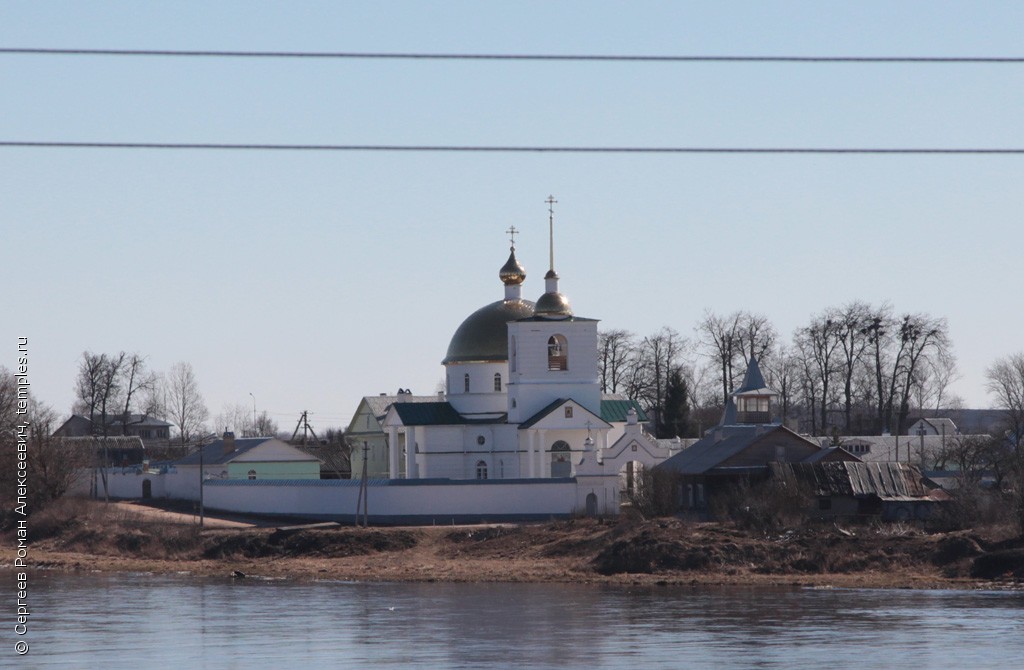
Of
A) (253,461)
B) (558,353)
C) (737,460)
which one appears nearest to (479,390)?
(558,353)

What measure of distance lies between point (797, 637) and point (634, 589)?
1248 cm

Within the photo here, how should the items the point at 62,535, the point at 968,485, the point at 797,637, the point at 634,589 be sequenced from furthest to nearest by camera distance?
the point at 62,535
the point at 968,485
the point at 634,589
the point at 797,637

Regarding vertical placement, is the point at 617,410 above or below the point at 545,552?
above

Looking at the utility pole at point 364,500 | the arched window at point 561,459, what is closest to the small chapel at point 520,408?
the arched window at point 561,459

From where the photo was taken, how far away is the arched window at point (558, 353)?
69625mm

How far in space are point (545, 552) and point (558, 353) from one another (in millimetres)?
19234

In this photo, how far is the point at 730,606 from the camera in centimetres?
3753

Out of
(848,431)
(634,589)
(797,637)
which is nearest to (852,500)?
(634,589)

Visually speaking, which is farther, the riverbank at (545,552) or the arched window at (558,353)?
the arched window at (558,353)

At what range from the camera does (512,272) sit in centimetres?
7488

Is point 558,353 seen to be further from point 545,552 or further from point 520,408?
point 545,552

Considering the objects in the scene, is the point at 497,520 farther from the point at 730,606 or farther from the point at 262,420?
the point at 262,420

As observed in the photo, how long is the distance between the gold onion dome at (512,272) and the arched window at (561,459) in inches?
387

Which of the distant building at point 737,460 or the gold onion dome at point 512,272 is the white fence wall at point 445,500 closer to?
the distant building at point 737,460
